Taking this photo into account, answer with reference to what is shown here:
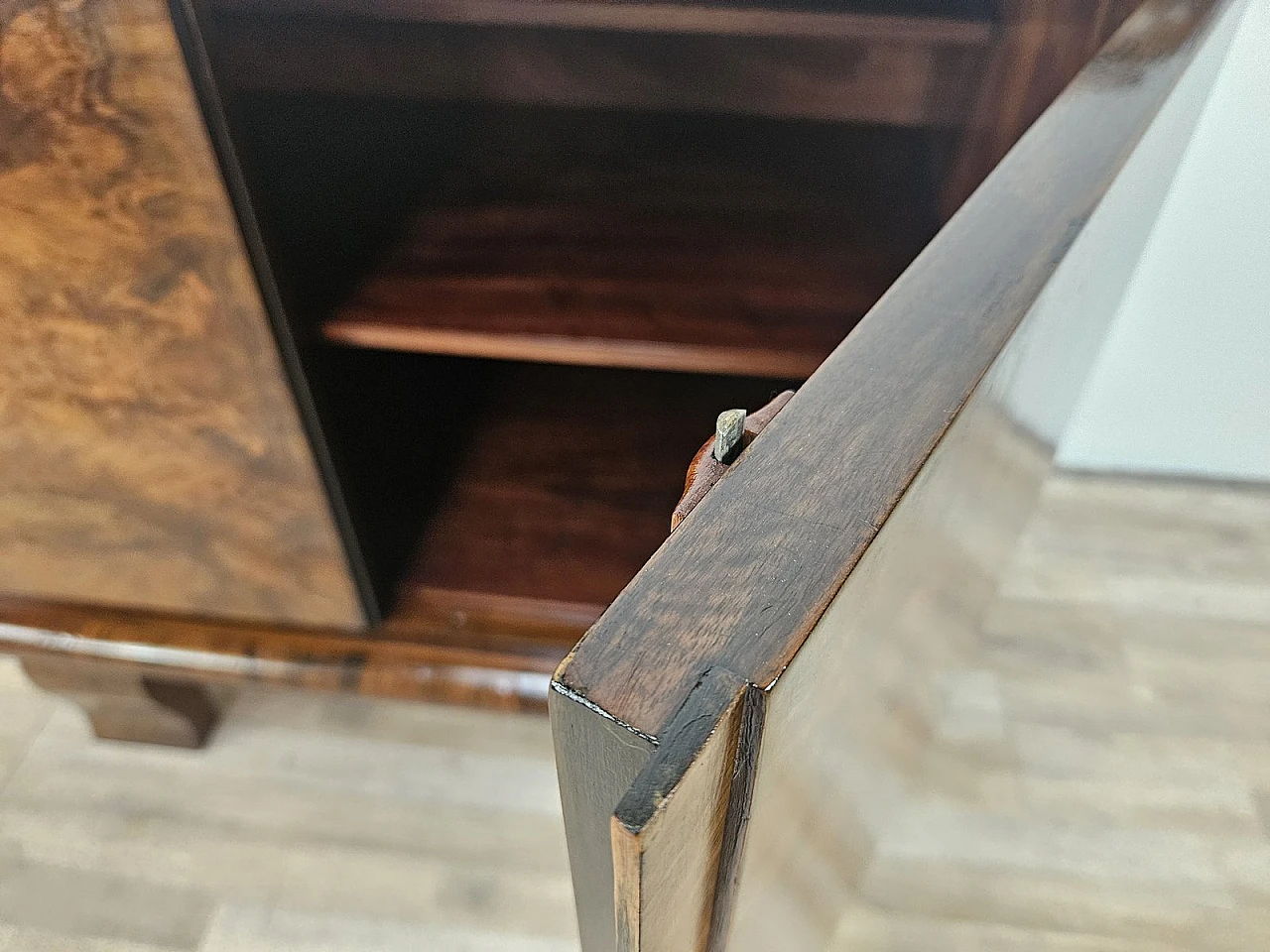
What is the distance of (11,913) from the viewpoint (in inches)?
26.1

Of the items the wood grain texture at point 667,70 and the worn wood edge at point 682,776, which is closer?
the worn wood edge at point 682,776

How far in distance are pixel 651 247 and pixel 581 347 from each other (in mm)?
114

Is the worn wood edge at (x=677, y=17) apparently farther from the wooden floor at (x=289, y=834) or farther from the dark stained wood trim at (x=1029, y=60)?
the wooden floor at (x=289, y=834)

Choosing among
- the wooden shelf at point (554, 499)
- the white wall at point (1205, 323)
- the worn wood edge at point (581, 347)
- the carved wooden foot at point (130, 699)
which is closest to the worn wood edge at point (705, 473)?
the worn wood edge at point (581, 347)

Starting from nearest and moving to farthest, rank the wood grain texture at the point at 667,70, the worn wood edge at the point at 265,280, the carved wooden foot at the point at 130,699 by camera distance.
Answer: the worn wood edge at the point at 265,280 < the wood grain texture at the point at 667,70 < the carved wooden foot at the point at 130,699

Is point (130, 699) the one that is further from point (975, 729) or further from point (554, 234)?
point (975, 729)

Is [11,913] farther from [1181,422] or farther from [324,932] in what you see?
[1181,422]

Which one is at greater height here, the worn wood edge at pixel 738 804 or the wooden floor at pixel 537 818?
the worn wood edge at pixel 738 804

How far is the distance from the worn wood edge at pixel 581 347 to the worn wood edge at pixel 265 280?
0.04m

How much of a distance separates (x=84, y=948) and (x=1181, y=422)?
1.07 meters

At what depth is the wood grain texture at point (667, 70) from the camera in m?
0.59

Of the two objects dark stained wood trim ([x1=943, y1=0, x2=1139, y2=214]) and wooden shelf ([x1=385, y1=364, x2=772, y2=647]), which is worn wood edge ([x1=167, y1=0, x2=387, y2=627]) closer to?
wooden shelf ([x1=385, y1=364, x2=772, y2=647])

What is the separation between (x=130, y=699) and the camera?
0.71m

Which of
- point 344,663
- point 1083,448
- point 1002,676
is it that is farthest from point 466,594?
point 1083,448
